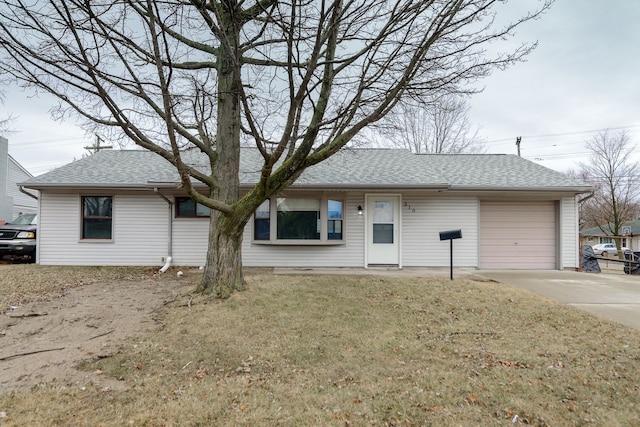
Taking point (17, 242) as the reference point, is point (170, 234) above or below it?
above

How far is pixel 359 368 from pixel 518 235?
8.53m

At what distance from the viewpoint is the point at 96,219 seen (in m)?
9.30

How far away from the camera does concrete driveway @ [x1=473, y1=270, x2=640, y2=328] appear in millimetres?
5227

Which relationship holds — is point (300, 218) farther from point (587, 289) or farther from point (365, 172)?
point (587, 289)

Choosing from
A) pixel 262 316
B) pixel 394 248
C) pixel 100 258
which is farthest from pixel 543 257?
pixel 100 258

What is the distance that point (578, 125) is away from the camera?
2400cm

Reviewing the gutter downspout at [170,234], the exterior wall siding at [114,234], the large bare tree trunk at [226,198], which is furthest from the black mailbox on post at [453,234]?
the exterior wall siding at [114,234]

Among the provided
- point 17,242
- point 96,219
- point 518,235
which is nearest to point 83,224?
point 96,219

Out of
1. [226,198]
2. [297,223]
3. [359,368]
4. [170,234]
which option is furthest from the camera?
[170,234]

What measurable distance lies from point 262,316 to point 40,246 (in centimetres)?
842

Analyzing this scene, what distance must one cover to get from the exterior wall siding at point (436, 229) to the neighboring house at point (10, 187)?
21.0m

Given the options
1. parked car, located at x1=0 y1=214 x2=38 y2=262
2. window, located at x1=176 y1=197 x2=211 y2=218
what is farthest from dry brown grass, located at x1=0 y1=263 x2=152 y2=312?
window, located at x1=176 y1=197 x2=211 y2=218

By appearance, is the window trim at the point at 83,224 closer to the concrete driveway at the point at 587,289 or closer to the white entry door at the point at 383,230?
the white entry door at the point at 383,230

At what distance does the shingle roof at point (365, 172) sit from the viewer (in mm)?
8773
